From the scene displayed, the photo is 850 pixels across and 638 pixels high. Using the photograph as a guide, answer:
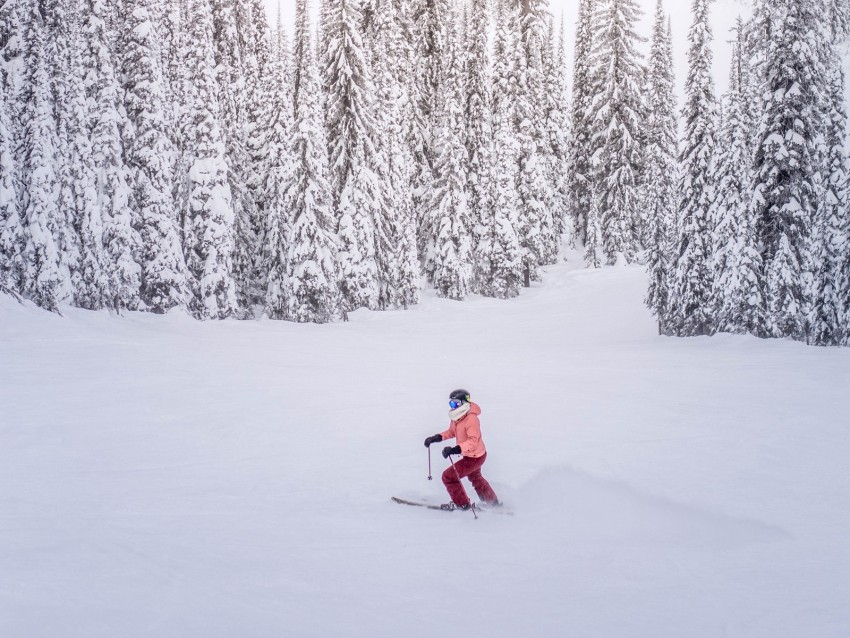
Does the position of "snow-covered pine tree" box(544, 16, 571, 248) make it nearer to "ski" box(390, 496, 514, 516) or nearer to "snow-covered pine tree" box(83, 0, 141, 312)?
"snow-covered pine tree" box(83, 0, 141, 312)

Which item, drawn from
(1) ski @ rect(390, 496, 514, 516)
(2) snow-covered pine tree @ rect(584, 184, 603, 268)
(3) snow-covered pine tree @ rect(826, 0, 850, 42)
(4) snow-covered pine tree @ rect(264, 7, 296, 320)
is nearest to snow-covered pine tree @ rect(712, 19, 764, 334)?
(3) snow-covered pine tree @ rect(826, 0, 850, 42)

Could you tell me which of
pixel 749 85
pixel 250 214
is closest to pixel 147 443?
pixel 749 85

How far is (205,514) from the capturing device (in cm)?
762

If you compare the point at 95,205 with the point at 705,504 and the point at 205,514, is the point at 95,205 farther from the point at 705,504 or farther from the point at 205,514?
the point at 705,504

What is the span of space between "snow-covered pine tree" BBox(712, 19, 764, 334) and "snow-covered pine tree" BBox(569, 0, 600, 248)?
85.1ft

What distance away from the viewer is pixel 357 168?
33844 mm

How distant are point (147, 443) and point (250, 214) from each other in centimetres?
2741

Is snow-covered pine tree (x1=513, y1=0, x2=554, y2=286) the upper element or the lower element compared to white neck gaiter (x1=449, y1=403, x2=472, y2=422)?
upper

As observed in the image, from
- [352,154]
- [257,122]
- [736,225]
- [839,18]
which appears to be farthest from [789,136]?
[257,122]

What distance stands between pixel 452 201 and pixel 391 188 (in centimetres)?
588

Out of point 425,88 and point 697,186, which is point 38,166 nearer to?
point 697,186

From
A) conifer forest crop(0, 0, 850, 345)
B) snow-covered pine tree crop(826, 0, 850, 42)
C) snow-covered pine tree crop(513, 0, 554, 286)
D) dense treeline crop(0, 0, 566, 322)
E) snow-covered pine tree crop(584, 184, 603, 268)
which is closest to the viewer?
snow-covered pine tree crop(826, 0, 850, 42)

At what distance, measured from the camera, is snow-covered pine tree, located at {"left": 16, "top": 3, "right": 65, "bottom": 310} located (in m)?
24.2

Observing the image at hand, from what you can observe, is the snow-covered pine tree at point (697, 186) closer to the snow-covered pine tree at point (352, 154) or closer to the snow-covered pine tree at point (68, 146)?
the snow-covered pine tree at point (352, 154)
